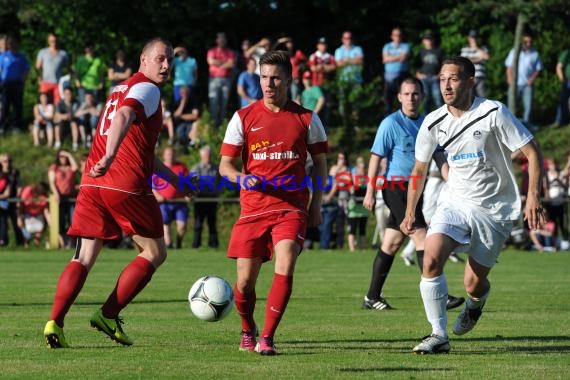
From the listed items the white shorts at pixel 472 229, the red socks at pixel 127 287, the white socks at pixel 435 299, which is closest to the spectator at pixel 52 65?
the red socks at pixel 127 287

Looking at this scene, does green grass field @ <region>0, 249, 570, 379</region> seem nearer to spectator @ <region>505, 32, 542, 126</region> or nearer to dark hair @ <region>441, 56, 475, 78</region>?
dark hair @ <region>441, 56, 475, 78</region>

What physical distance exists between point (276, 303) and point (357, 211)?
15.5 meters

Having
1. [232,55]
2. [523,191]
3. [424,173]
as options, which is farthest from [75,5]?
[424,173]

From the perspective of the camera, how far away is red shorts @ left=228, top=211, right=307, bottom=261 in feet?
29.6

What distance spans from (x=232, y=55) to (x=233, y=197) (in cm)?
330

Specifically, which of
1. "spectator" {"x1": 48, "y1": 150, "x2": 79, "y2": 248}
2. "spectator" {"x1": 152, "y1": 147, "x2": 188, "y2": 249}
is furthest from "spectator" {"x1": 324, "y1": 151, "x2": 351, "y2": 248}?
"spectator" {"x1": 48, "y1": 150, "x2": 79, "y2": 248}

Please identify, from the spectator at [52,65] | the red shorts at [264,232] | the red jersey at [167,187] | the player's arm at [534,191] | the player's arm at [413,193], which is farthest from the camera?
the spectator at [52,65]

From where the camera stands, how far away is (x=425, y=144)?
372 inches

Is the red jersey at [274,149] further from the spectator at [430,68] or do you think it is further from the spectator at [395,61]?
the spectator at [395,61]

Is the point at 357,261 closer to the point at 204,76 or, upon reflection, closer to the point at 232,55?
the point at 232,55

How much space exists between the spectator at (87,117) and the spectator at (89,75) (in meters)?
0.21

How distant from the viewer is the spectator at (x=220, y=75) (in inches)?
1086

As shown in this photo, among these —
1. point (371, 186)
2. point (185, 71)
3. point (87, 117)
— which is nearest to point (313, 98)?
point (185, 71)

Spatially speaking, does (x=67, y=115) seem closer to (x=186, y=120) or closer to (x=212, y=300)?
(x=186, y=120)
